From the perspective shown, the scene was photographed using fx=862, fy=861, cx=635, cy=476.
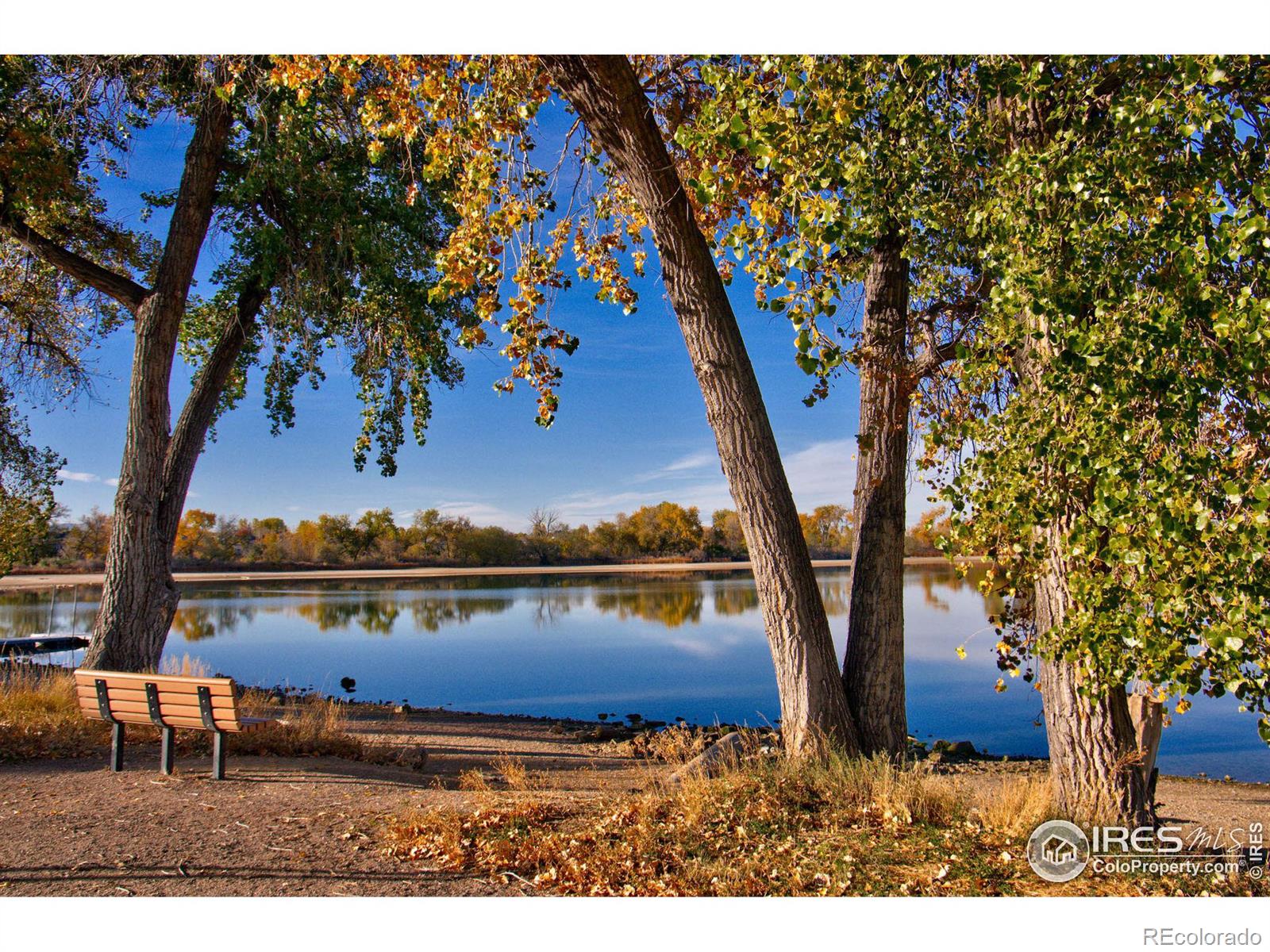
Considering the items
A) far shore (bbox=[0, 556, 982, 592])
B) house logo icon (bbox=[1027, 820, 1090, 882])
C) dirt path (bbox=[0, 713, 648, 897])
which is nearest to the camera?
dirt path (bbox=[0, 713, 648, 897])

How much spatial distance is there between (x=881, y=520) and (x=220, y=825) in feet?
16.2

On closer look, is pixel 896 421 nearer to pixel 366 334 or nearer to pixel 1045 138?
pixel 1045 138

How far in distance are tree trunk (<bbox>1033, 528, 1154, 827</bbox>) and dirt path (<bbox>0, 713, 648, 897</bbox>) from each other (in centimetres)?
317

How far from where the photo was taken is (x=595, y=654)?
22719mm

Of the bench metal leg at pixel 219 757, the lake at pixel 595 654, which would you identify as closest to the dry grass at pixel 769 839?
the lake at pixel 595 654

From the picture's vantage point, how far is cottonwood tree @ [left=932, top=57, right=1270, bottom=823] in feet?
11.3

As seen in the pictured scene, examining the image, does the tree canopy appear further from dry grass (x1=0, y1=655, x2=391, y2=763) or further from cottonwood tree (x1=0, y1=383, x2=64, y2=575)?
cottonwood tree (x1=0, y1=383, x2=64, y2=575)

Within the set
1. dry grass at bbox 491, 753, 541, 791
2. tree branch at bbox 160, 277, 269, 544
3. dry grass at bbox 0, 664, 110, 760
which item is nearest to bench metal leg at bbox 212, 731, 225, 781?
dry grass at bbox 0, 664, 110, 760

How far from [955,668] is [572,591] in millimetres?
25310

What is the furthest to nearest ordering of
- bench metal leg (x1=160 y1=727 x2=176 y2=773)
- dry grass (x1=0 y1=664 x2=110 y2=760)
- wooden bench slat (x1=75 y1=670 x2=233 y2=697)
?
dry grass (x1=0 y1=664 x2=110 y2=760) < bench metal leg (x1=160 y1=727 x2=176 y2=773) < wooden bench slat (x1=75 y1=670 x2=233 y2=697)

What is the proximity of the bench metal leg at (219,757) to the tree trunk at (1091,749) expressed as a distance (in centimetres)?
578

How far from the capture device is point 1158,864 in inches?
180

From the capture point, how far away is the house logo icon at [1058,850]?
14.7 ft

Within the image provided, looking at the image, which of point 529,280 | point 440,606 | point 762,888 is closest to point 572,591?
point 440,606
